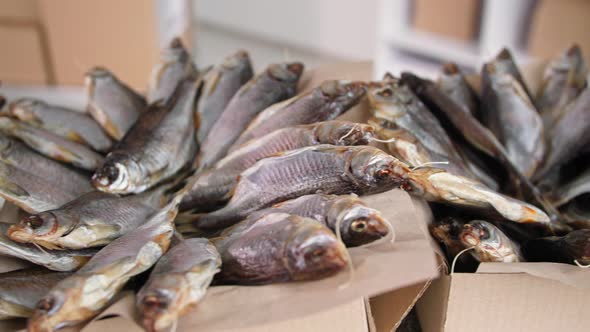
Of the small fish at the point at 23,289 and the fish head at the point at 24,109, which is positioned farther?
the fish head at the point at 24,109

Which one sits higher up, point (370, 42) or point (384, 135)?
point (384, 135)

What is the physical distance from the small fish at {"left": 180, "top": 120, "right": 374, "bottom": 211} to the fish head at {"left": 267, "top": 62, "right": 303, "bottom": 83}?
9.3 inches

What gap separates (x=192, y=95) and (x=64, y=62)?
1620 millimetres

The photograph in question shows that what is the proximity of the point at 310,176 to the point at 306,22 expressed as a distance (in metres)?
2.85

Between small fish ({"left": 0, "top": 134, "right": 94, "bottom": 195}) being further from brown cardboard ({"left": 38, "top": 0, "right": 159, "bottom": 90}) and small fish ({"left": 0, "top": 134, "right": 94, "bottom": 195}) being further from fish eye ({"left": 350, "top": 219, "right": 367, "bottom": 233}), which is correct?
brown cardboard ({"left": 38, "top": 0, "right": 159, "bottom": 90})

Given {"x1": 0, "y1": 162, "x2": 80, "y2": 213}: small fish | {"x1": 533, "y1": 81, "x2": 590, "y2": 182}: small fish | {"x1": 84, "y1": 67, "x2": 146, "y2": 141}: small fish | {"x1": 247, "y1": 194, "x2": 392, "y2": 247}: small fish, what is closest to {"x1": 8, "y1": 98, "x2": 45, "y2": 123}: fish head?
{"x1": 84, "y1": 67, "x2": 146, "y2": 141}: small fish

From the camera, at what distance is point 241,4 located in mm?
3789

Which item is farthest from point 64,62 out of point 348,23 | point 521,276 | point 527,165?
point 521,276

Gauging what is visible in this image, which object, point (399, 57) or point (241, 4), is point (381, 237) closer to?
point (399, 57)

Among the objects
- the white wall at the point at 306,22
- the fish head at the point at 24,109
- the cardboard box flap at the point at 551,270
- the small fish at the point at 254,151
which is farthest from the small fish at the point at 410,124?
the white wall at the point at 306,22

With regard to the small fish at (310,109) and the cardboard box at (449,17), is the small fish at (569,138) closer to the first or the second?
the small fish at (310,109)

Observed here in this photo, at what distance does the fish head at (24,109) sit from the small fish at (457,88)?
0.83 m

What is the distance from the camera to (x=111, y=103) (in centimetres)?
113

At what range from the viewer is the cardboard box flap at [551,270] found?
2.33 feet
